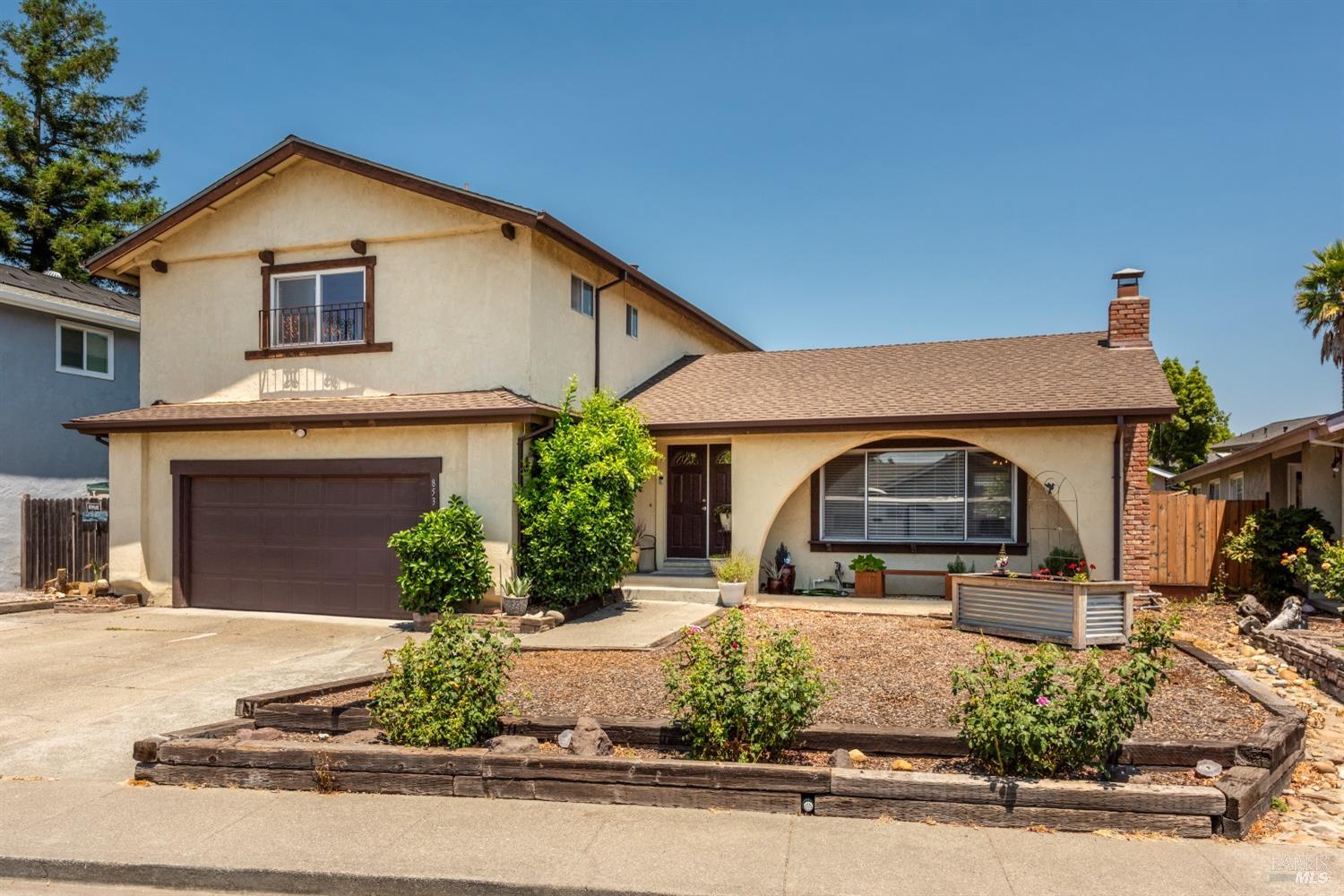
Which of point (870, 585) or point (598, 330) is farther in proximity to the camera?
point (598, 330)

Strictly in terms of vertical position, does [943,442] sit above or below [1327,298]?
below

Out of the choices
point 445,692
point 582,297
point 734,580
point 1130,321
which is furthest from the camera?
point 1130,321

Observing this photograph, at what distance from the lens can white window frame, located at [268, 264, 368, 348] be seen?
13.0 m

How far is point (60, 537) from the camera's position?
1518cm

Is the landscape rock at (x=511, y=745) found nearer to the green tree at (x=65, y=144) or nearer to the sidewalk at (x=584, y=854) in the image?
the sidewalk at (x=584, y=854)

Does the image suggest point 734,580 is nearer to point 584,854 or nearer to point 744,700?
point 744,700

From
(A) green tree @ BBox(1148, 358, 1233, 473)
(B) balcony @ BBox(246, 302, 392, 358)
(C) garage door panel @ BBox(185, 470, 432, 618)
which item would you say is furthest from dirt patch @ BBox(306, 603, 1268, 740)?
(A) green tree @ BBox(1148, 358, 1233, 473)

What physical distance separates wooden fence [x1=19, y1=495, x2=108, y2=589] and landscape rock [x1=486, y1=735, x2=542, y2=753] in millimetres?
12837

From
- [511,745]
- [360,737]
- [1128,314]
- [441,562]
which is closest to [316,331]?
[441,562]

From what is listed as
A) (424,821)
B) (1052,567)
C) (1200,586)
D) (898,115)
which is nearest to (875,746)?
(424,821)

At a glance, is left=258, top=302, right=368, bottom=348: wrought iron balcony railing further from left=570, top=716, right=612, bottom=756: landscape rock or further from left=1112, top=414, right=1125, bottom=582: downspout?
left=1112, top=414, right=1125, bottom=582: downspout

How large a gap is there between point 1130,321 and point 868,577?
667cm

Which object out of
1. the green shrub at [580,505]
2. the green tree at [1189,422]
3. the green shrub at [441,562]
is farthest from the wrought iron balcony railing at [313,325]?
the green tree at [1189,422]

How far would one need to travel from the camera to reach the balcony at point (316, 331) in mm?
13000
